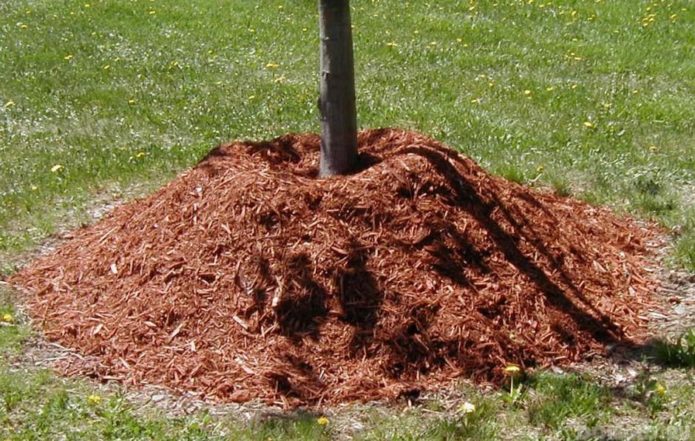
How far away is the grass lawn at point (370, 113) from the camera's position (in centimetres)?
504

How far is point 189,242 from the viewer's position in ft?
19.5

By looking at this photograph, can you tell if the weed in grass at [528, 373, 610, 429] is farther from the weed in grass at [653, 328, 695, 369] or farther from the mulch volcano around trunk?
the weed in grass at [653, 328, 695, 369]

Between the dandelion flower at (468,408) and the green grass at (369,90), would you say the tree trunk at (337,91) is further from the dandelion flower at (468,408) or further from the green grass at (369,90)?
the green grass at (369,90)

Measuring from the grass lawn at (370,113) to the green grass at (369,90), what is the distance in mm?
28

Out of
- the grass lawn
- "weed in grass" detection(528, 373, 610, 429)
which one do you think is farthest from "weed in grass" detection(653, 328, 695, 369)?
"weed in grass" detection(528, 373, 610, 429)

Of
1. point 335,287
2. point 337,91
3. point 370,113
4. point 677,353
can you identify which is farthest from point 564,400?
point 370,113

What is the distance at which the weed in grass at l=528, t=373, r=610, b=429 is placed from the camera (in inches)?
196

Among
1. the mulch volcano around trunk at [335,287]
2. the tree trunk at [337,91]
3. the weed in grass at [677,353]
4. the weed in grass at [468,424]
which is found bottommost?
the weed in grass at [468,424]

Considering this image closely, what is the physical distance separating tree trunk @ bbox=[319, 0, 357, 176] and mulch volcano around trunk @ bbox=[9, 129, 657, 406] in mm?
194

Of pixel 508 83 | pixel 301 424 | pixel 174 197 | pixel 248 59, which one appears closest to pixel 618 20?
pixel 508 83

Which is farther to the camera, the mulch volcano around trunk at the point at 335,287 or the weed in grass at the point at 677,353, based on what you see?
the weed in grass at the point at 677,353

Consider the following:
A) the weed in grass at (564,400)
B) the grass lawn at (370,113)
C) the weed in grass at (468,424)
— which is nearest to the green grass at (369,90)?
the grass lawn at (370,113)

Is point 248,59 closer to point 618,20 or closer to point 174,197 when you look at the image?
point 618,20

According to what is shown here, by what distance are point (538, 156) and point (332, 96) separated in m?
2.88
